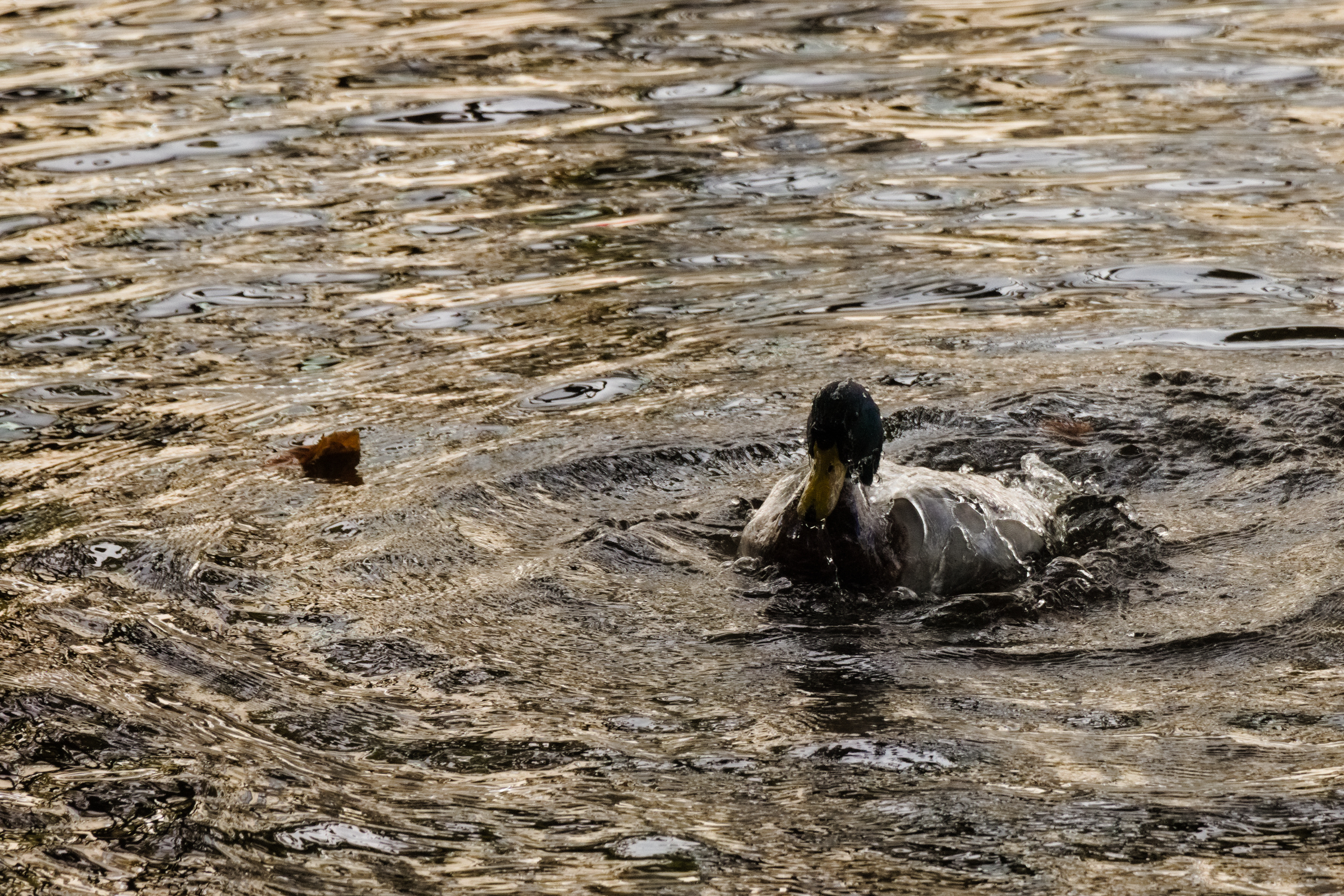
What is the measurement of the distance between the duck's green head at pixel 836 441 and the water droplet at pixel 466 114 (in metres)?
7.05

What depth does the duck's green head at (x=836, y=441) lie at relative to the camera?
5.71 m

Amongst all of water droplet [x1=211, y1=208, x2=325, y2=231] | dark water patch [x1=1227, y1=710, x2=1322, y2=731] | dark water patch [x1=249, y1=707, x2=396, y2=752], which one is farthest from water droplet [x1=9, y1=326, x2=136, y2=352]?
dark water patch [x1=1227, y1=710, x2=1322, y2=731]

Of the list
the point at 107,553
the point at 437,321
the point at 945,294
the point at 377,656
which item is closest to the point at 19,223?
the point at 437,321

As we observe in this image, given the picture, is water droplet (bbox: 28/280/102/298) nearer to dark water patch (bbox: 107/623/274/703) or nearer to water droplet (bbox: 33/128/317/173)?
water droplet (bbox: 33/128/317/173)

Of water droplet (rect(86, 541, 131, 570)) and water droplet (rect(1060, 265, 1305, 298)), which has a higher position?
water droplet (rect(1060, 265, 1305, 298))

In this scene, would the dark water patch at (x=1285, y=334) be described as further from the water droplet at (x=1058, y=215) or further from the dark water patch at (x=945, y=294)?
the water droplet at (x=1058, y=215)

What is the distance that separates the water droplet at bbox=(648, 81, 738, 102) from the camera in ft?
41.7

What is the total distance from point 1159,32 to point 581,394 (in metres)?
8.09

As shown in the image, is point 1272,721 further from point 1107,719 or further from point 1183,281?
point 1183,281

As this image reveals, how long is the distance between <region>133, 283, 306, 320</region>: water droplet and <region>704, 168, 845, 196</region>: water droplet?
2.84m

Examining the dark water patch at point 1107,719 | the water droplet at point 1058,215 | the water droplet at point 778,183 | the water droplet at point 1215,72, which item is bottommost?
the dark water patch at point 1107,719

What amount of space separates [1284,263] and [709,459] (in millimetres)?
3555

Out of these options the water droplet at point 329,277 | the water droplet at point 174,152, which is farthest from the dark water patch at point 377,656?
the water droplet at point 174,152

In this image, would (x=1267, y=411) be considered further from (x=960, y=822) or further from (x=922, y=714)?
(x=960, y=822)
